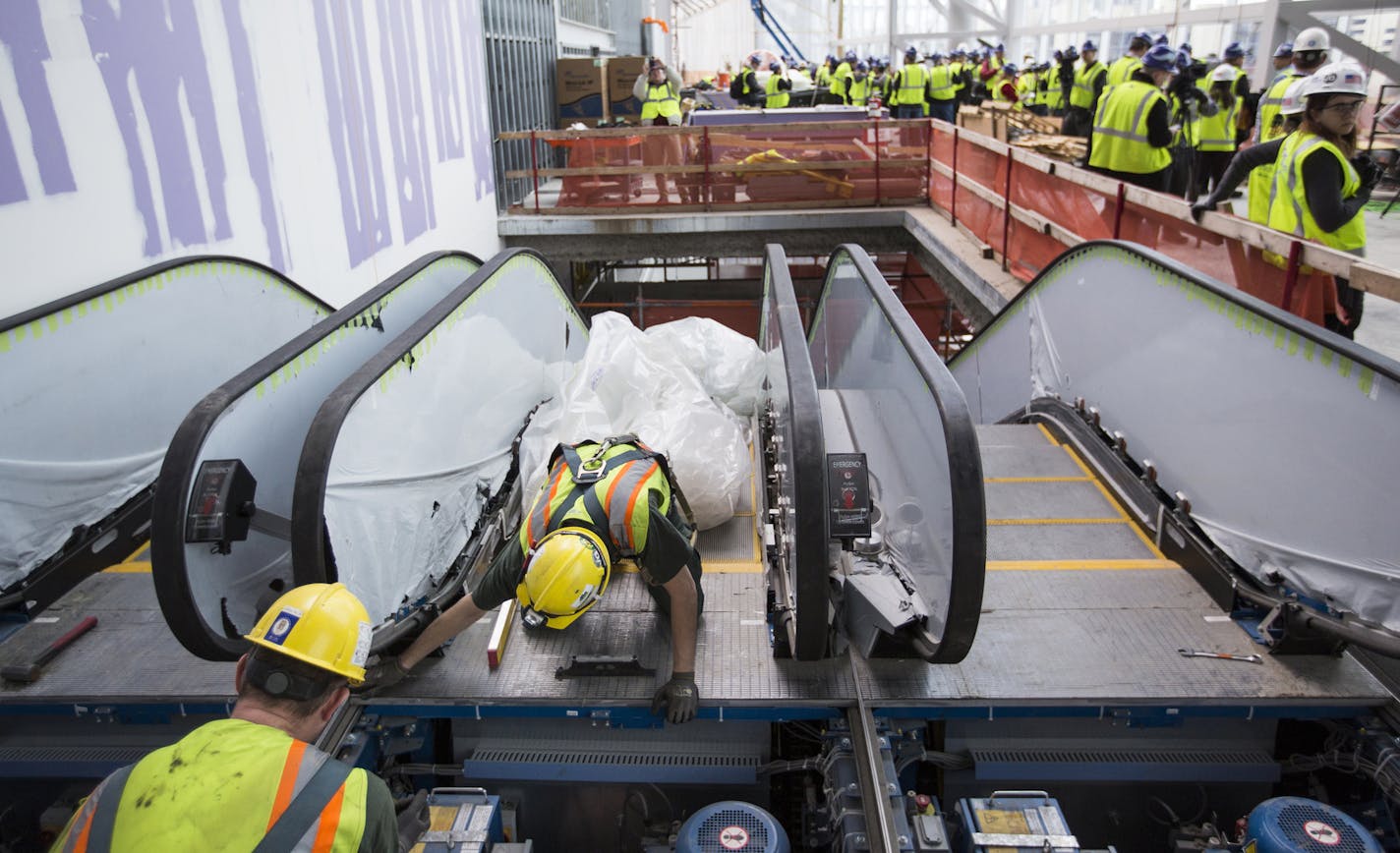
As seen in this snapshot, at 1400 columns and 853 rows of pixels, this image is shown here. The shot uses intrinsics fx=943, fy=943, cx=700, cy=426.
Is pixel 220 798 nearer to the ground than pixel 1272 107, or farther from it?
nearer to the ground

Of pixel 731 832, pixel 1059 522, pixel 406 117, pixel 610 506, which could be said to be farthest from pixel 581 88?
pixel 731 832

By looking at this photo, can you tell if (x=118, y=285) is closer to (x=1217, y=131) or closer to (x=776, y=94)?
(x=1217, y=131)

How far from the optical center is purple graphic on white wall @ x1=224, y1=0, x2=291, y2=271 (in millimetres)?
5594

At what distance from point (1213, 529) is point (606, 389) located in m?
3.01

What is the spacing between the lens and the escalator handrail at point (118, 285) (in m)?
3.70

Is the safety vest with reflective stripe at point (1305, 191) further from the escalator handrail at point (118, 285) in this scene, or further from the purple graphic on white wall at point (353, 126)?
the purple graphic on white wall at point (353, 126)

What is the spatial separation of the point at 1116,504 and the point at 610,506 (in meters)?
2.80

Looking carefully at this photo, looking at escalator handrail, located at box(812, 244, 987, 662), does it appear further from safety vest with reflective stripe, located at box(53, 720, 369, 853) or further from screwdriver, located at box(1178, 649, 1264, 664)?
safety vest with reflective stripe, located at box(53, 720, 369, 853)

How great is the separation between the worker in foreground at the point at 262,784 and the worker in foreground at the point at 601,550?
94cm

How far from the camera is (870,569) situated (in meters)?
3.55

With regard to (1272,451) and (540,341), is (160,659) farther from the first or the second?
(1272,451)

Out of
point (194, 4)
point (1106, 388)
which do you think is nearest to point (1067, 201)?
point (1106, 388)

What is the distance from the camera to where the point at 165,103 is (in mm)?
4984

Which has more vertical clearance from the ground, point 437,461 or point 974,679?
point 437,461
